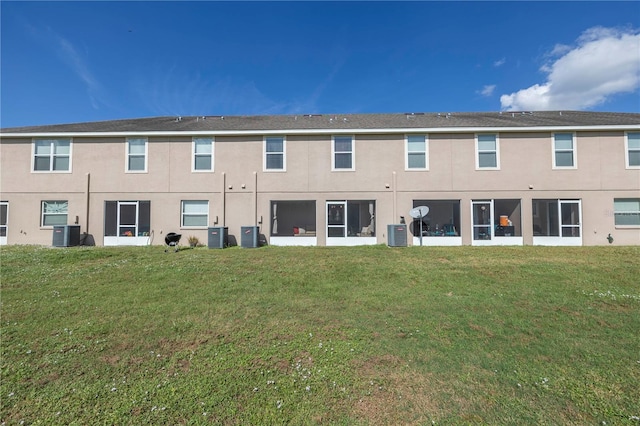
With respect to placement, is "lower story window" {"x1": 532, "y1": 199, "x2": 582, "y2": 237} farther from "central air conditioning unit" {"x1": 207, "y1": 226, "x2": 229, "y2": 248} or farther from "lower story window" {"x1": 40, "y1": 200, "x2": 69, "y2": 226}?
"lower story window" {"x1": 40, "y1": 200, "x2": 69, "y2": 226}

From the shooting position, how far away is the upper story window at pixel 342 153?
14.9 meters

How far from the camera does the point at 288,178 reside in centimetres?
1491

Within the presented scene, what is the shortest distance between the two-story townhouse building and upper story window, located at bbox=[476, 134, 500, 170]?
0.16ft

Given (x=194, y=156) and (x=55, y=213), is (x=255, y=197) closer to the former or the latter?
(x=194, y=156)

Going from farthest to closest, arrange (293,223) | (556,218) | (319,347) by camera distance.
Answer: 1. (293,223)
2. (556,218)
3. (319,347)

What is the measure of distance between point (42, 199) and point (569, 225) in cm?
2424

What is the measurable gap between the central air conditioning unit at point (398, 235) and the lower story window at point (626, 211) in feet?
30.7

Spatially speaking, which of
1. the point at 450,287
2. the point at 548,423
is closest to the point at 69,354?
the point at 548,423

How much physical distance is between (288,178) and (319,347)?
438 inches

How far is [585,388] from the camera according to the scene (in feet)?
11.5

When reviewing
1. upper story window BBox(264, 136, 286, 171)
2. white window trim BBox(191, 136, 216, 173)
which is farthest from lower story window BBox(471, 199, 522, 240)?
white window trim BBox(191, 136, 216, 173)

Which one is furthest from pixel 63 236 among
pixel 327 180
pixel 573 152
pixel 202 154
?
pixel 573 152

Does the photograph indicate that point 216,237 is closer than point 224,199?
Yes

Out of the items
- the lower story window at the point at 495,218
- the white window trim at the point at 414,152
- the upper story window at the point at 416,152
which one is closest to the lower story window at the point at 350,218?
the white window trim at the point at 414,152
